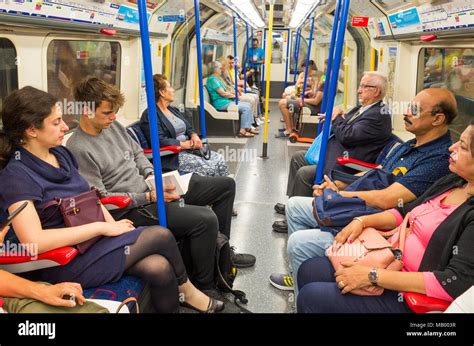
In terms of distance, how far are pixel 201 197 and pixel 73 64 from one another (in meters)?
2.00

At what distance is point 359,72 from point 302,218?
5864 mm

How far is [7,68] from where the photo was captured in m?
3.11

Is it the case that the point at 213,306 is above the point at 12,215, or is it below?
below

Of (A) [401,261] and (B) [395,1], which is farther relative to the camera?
(B) [395,1]

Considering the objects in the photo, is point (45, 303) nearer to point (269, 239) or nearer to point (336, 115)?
point (269, 239)

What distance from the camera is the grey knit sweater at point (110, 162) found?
110 inches

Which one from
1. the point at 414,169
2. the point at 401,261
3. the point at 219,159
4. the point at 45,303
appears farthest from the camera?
the point at 219,159

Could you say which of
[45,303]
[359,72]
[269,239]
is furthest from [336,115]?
[359,72]

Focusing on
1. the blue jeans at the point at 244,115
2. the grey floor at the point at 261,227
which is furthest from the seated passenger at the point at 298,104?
the grey floor at the point at 261,227

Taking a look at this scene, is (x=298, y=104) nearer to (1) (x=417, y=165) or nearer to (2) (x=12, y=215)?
(1) (x=417, y=165)

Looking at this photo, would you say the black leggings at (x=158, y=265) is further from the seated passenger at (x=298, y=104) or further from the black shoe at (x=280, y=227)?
the seated passenger at (x=298, y=104)

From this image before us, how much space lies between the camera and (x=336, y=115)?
4.10 meters

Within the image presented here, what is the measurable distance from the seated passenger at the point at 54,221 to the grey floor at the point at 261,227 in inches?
36.2

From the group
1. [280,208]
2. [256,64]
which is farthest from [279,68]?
[280,208]
